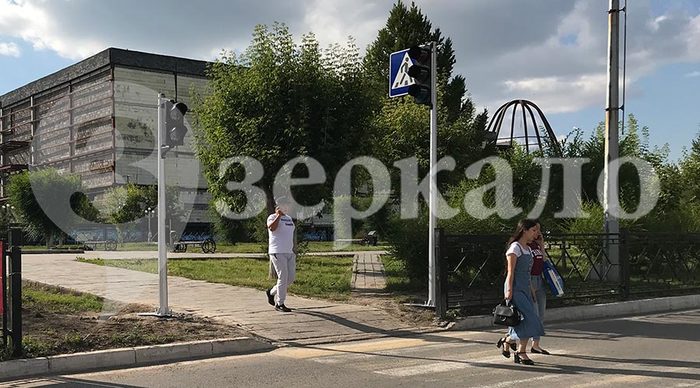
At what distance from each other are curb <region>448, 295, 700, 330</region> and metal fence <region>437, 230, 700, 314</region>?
42 cm

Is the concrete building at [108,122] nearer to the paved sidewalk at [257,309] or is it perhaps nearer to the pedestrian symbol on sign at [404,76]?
the paved sidewalk at [257,309]

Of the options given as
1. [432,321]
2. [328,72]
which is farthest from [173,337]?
[328,72]

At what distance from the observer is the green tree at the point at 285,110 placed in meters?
13.5

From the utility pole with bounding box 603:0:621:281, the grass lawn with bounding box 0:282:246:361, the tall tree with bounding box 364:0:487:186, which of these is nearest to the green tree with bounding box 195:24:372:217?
the tall tree with bounding box 364:0:487:186

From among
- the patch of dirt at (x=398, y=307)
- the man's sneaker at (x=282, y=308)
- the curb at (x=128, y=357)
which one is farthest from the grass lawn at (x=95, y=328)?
the patch of dirt at (x=398, y=307)

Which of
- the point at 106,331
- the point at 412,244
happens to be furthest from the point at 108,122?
the point at 106,331

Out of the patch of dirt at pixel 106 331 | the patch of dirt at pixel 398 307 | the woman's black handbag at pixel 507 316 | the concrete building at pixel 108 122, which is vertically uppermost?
the concrete building at pixel 108 122

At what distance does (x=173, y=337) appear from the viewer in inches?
332

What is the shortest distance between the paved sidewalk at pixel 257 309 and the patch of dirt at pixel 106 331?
2.09ft

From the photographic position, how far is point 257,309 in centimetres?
1092

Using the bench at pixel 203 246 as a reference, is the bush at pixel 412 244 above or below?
above

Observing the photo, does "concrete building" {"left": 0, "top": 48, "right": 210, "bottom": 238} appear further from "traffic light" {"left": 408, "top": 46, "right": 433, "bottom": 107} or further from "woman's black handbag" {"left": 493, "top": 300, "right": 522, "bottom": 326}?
"woman's black handbag" {"left": 493, "top": 300, "right": 522, "bottom": 326}

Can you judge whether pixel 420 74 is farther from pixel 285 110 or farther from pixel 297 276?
pixel 297 276

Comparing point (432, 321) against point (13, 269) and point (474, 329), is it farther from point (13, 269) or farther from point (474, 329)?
point (13, 269)
